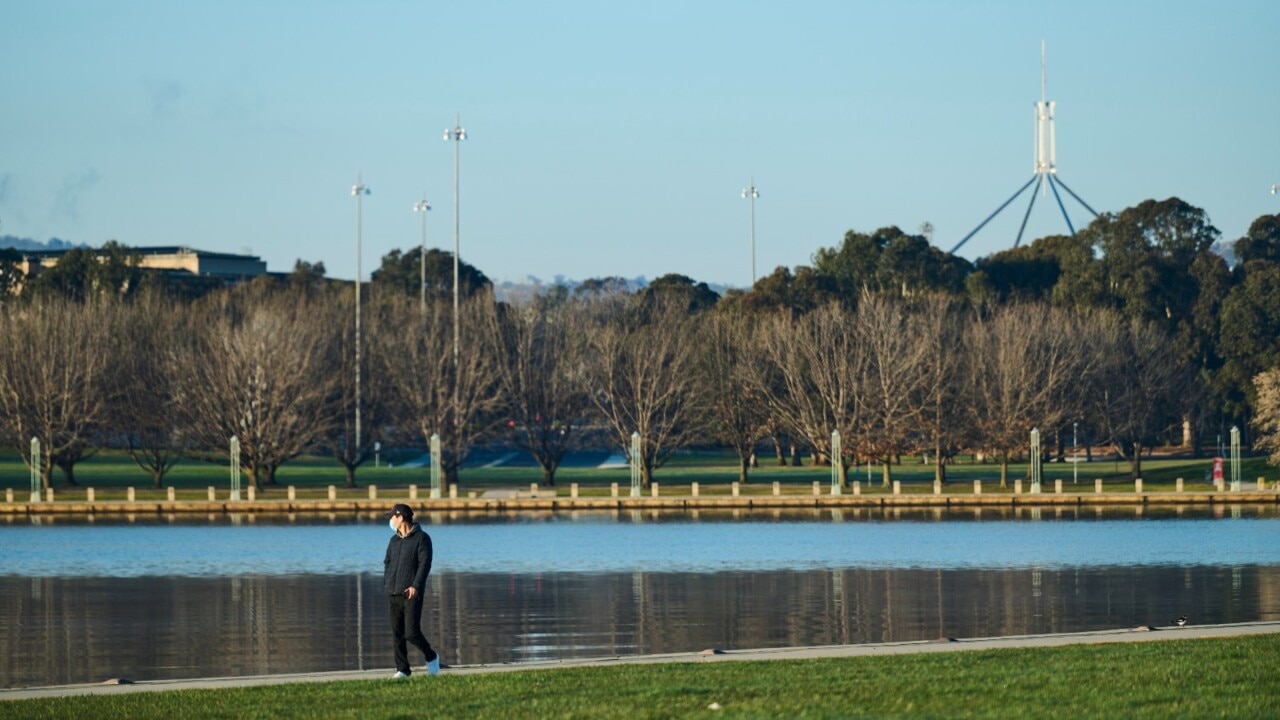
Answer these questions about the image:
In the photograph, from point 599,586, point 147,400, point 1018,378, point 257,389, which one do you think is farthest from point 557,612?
point 147,400

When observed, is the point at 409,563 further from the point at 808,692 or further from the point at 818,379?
the point at 818,379

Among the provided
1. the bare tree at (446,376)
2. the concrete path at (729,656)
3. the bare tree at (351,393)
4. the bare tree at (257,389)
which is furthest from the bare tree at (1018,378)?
the concrete path at (729,656)

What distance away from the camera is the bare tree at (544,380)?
312ft

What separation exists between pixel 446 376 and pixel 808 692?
254 feet

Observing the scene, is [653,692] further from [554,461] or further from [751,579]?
[554,461]

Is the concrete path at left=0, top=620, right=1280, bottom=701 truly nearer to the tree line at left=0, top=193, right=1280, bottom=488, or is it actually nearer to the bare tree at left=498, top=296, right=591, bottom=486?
the tree line at left=0, top=193, right=1280, bottom=488

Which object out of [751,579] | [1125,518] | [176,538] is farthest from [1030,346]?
[751,579]

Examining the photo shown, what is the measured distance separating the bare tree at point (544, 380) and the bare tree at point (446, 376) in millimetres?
1216

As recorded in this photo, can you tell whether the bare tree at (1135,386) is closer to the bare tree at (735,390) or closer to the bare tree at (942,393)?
the bare tree at (942,393)

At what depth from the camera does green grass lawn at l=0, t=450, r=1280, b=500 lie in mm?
85188

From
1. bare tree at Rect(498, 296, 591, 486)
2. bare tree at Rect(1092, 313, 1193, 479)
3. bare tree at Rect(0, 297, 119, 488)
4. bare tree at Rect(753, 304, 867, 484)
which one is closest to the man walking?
bare tree at Rect(0, 297, 119, 488)

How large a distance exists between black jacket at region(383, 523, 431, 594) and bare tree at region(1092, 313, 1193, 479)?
7492cm

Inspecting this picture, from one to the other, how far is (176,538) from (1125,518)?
108 ft

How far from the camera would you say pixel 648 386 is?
94562mm
